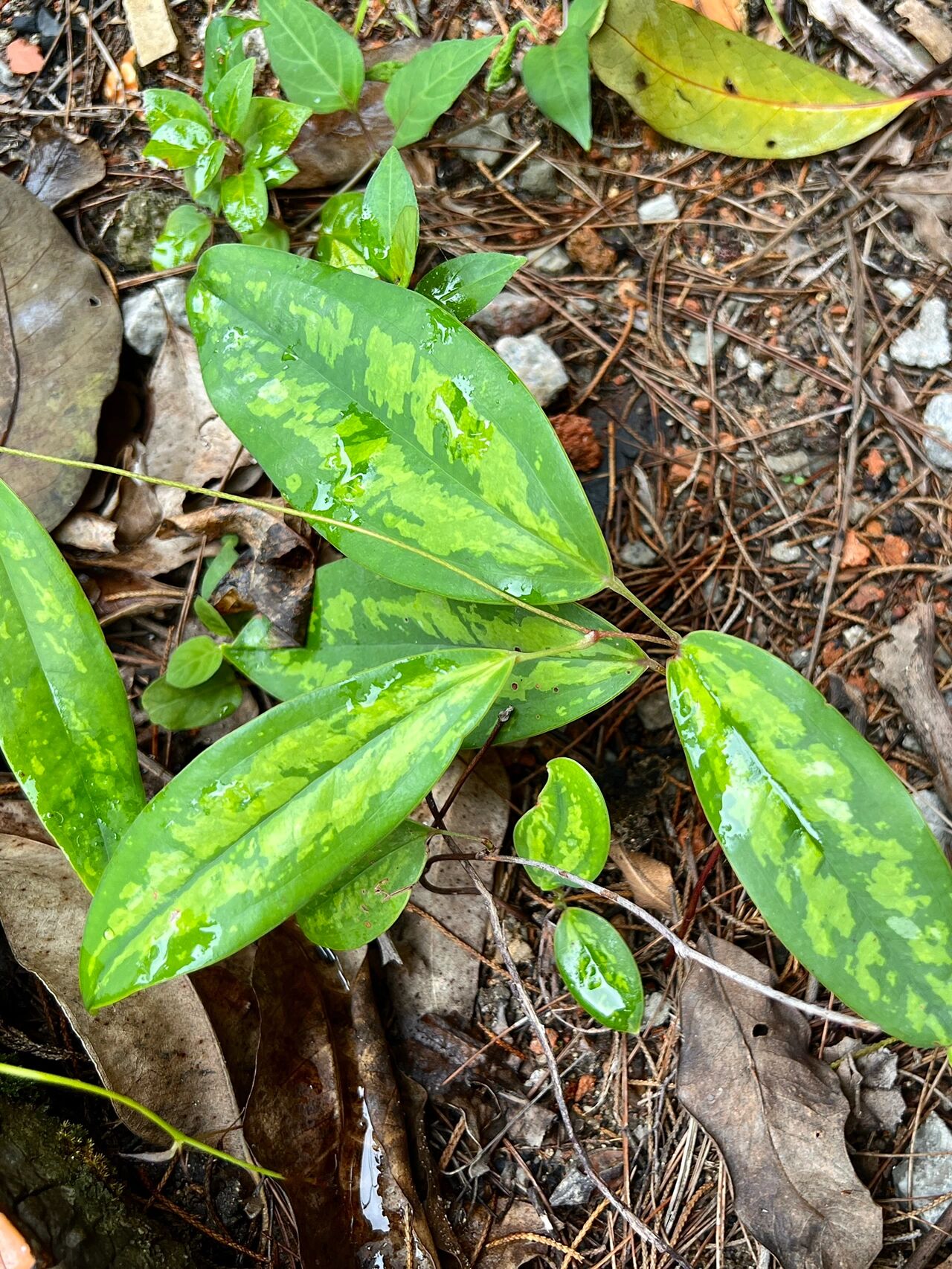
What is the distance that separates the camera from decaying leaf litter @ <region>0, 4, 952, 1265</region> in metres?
1.18

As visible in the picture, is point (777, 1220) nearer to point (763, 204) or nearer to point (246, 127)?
point (763, 204)

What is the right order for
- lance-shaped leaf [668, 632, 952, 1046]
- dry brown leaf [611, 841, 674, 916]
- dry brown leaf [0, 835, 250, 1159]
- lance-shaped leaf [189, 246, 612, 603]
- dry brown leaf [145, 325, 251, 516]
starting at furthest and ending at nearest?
1. dry brown leaf [145, 325, 251, 516]
2. dry brown leaf [611, 841, 674, 916]
3. dry brown leaf [0, 835, 250, 1159]
4. lance-shaped leaf [189, 246, 612, 603]
5. lance-shaped leaf [668, 632, 952, 1046]

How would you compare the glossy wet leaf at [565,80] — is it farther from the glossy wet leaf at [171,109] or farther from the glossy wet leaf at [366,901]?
the glossy wet leaf at [366,901]

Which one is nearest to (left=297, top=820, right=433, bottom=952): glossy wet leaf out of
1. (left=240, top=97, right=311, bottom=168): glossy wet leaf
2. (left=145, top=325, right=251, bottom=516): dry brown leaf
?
(left=145, top=325, right=251, bottom=516): dry brown leaf

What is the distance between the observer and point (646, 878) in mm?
1262

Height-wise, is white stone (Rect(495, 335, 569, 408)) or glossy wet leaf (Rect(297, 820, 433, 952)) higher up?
white stone (Rect(495, 335, 569, 408))

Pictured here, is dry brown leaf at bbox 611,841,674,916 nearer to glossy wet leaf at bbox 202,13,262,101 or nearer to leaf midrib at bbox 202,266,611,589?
leaf midrib at bbox 202,266,611,589

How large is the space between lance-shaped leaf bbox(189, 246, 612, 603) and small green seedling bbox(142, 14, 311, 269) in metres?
0.24

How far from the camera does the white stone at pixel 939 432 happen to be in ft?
4.27

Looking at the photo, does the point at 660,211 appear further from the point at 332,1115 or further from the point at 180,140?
the point at 332,1115

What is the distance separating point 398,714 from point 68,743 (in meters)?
0.41

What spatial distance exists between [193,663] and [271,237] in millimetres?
654

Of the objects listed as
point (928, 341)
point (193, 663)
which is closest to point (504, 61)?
point (928, 341)

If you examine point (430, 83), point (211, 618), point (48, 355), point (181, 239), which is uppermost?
point (430, 83)
